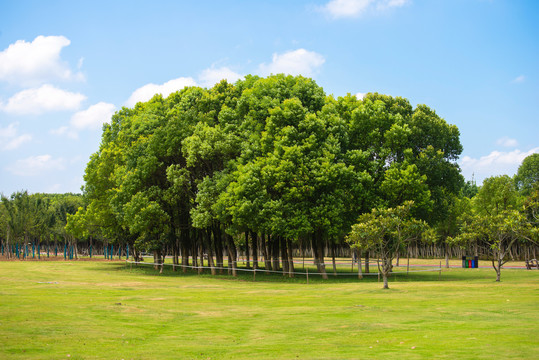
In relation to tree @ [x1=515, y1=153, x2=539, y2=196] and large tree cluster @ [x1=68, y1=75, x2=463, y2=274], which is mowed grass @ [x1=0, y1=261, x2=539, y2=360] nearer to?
large tree cluster @ [x1=68, y1=75, x2=463, y2=274]

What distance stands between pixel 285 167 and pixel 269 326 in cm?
2649

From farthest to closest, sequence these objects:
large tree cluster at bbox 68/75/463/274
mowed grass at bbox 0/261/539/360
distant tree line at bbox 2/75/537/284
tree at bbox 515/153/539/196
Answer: tree at bbox 515/153/539/196
large tree cluster at bbox 68/75/463/274
distant tree line at bbox 2/75/537/284
mowed grass at bbox 0/261/539/360

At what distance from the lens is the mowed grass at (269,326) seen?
15.3 meters

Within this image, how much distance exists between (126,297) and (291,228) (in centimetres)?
1925

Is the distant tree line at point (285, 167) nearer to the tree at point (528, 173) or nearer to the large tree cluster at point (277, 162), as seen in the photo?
the large tree cluster at point (277, 162)

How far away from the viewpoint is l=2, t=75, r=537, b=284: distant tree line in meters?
46.6

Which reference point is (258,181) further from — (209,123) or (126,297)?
(126,297)

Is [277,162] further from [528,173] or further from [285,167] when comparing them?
[528,173]

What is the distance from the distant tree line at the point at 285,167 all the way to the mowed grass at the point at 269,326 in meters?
11.7

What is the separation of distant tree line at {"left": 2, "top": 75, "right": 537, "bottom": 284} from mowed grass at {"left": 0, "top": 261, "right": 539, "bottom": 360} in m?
11.7

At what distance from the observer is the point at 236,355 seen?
15297mm

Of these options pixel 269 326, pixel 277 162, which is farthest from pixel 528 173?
pixel 269 326

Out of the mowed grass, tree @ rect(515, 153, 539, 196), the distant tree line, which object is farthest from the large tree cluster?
tree @ rect(515, 153, 539, 196)

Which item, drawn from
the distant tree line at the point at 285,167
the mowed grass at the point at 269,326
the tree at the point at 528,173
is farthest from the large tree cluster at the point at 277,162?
the tree at the point at 528,173
